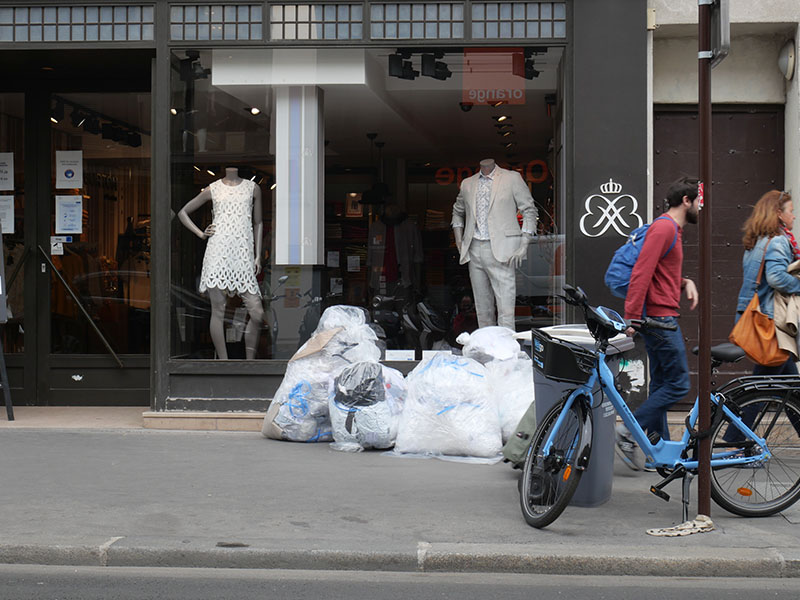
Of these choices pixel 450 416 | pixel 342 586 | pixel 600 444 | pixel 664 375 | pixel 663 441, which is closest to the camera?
pixel 342 586

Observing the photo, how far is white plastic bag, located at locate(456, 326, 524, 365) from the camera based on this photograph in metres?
8.01

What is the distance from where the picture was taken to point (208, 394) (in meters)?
8.53

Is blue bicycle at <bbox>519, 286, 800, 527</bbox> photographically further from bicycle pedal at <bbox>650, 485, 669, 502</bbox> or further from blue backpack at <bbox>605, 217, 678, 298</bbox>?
blue backpack at <bbox>605, 217, 678, 298</bbox>

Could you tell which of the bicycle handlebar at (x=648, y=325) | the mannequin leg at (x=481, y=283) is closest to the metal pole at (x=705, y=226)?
the bicycle handlebar at (x=648, y=325)

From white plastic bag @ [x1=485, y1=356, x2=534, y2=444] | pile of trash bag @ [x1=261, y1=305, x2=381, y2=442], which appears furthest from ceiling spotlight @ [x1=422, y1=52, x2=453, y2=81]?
white plastic bag @ [x1=485, y1=356, x2=534, y2=444]

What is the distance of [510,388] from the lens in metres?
7.67

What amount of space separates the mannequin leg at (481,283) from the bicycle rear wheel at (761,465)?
3657 millimetres

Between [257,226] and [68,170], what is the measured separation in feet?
8.11

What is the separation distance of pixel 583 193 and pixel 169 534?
4.84 m

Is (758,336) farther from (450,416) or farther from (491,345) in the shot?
(450,416)

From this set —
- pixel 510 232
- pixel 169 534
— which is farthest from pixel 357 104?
pixel 169 534

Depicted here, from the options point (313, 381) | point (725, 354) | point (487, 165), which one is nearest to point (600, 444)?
point (725, 354)

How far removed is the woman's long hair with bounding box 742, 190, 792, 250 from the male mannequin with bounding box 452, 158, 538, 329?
2.31 m

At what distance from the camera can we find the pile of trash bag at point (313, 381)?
784 cm
